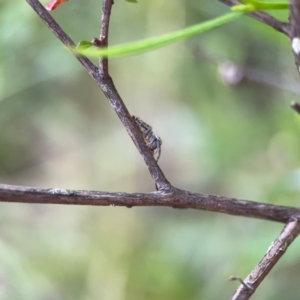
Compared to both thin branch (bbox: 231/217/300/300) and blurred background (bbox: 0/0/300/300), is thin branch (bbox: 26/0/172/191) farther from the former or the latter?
blurred background (bbox: 0/0/300/300)

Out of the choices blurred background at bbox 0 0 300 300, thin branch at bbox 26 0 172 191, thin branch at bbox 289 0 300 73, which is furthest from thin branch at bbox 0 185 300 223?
blurred background at bbox 0 0 300 300

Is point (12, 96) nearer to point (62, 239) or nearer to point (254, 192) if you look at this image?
point (62, 239)

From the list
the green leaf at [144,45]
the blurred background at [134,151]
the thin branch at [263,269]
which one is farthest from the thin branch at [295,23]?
the blurred background at [134,151]

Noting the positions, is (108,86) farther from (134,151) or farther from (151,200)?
(134,151)

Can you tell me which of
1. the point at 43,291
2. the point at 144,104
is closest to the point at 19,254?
the point at 43,291

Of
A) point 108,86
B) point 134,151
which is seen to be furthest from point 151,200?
point 134,151
